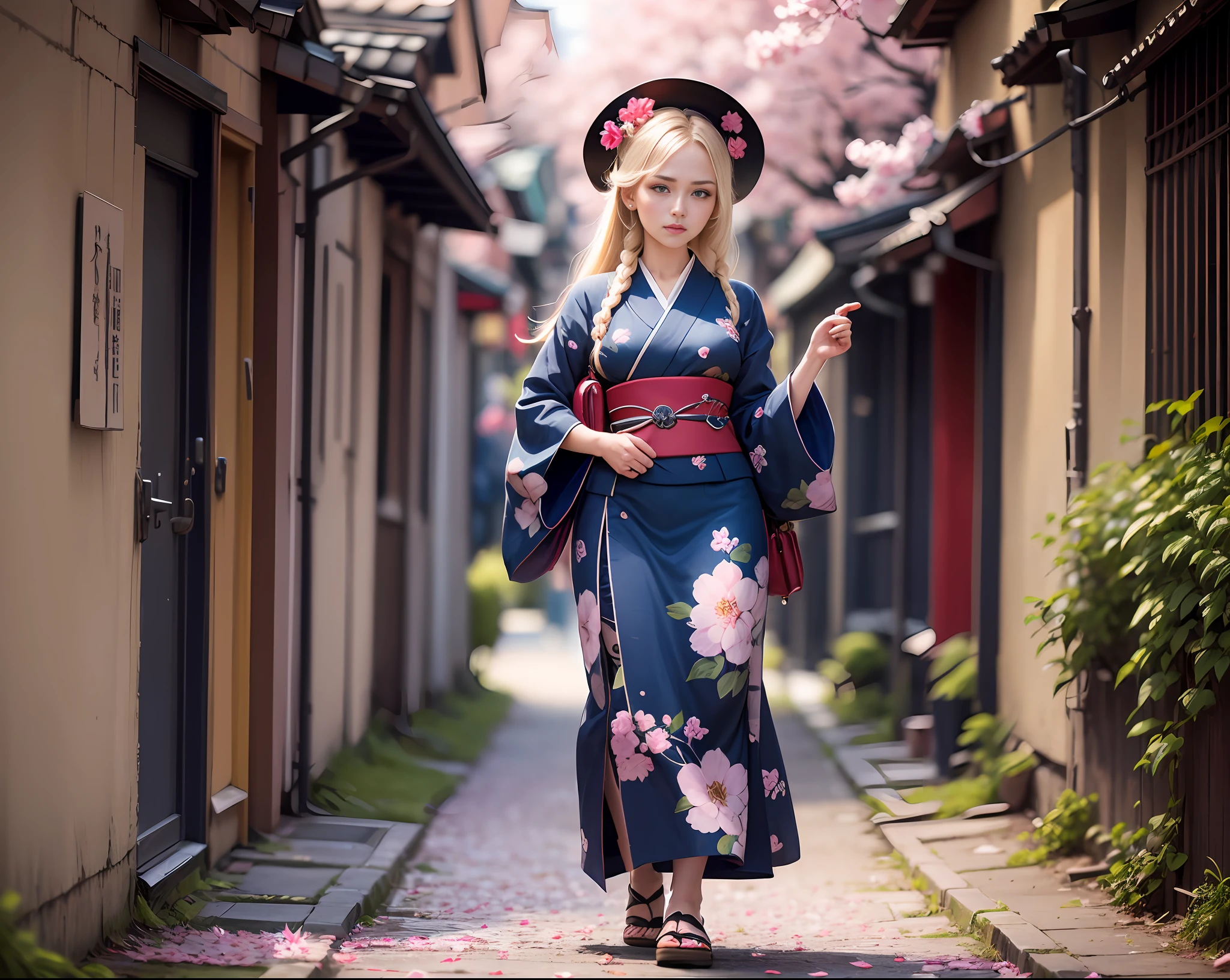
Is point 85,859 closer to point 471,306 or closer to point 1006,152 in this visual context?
point 1006,152

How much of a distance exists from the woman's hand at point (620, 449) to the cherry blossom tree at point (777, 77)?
14.4 feet

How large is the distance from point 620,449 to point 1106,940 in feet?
6.85

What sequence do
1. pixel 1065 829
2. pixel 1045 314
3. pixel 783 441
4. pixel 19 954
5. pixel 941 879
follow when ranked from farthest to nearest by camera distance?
pixel 1045 314 < pixel 1065 829 < pixel 941 879 < pixel 783 441 < pixel 19 954

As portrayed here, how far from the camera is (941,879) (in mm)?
5820

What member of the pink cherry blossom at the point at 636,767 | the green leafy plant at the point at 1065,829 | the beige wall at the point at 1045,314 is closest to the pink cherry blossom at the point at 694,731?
the pink cherry blossom at the point at 636,767

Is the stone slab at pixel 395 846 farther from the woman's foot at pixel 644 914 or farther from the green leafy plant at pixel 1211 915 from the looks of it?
the green leafy plant at pixel 1211 915

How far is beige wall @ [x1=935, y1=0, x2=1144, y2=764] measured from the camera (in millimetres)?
5965

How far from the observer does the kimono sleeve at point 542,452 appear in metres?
4.62

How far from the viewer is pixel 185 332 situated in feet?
17.8

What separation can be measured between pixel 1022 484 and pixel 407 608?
16.5 feet

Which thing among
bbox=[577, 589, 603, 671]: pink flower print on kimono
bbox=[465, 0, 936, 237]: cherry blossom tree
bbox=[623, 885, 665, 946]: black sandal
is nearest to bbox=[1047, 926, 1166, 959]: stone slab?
bbox=[623, 885, 665, 946]: black sandal

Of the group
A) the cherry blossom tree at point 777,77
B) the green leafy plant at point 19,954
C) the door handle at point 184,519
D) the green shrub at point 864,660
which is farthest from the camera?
the cherry blossom tree at point 777,77

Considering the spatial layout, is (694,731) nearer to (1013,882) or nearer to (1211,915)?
(1211,915)

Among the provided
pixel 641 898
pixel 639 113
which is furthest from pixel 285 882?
pixel 639 113
